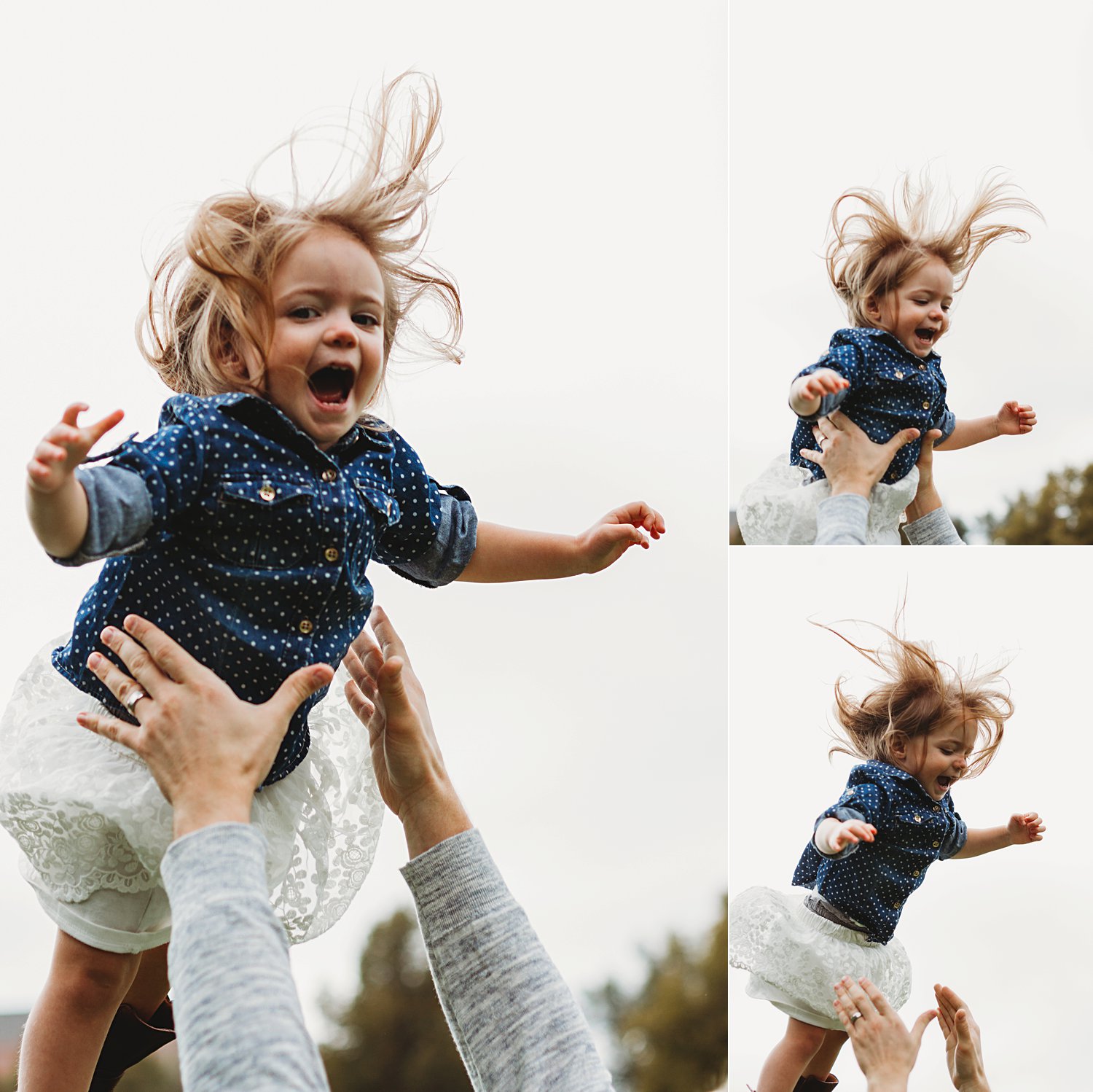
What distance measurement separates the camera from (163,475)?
0.66 metres

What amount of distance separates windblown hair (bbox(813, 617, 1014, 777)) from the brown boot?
2.65 ft

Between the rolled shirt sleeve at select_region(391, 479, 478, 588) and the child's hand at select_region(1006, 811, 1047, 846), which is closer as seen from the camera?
the rolled shirt sleeve at select_region(391, 479, 478, 588)

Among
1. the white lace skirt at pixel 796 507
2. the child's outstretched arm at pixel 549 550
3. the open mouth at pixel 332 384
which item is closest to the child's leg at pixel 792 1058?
the white lace skirt at pixel 796 507

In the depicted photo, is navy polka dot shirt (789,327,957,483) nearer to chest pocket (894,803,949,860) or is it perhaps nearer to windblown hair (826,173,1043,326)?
windblown hair (826,173,1043,326)

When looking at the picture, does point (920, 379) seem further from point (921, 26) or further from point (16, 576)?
point (16, 576)

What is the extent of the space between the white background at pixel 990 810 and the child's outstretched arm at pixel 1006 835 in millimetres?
21

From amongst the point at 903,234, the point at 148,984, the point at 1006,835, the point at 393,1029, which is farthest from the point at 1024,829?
the point at 148,984

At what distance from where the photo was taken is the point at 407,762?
0.72 metres

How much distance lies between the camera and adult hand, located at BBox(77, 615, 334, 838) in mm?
560

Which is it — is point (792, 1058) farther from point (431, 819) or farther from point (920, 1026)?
point (431, 819)

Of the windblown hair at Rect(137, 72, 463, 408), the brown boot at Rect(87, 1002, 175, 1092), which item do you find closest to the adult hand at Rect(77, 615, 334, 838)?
the windblown hair at Rect(137, 72, 463, 408)

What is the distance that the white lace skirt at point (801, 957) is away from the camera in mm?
1162

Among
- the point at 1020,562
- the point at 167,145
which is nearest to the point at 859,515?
the point at 1020,562

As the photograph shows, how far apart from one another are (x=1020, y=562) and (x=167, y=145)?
1.12 meters
